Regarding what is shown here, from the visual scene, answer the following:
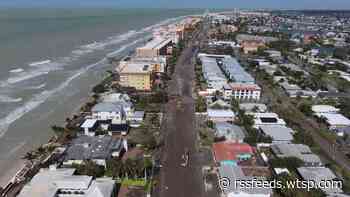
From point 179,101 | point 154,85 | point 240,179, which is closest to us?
point 240,179

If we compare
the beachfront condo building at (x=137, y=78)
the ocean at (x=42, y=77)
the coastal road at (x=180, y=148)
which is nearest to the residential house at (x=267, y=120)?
the coastal road at (x=180, y=148)

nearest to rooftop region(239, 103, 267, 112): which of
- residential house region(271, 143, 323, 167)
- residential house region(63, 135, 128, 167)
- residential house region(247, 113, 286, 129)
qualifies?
residential house region(247, 113, 286, 129)

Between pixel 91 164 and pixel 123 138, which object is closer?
pixel 91 164

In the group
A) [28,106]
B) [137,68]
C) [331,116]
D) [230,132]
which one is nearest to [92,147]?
[230,132]

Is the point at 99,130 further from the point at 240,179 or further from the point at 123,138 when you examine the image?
the point at 240,179

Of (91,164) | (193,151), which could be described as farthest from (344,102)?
(91,164)

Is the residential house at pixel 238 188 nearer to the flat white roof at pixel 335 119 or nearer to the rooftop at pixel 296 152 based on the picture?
the rooftop at pixel 296 152
